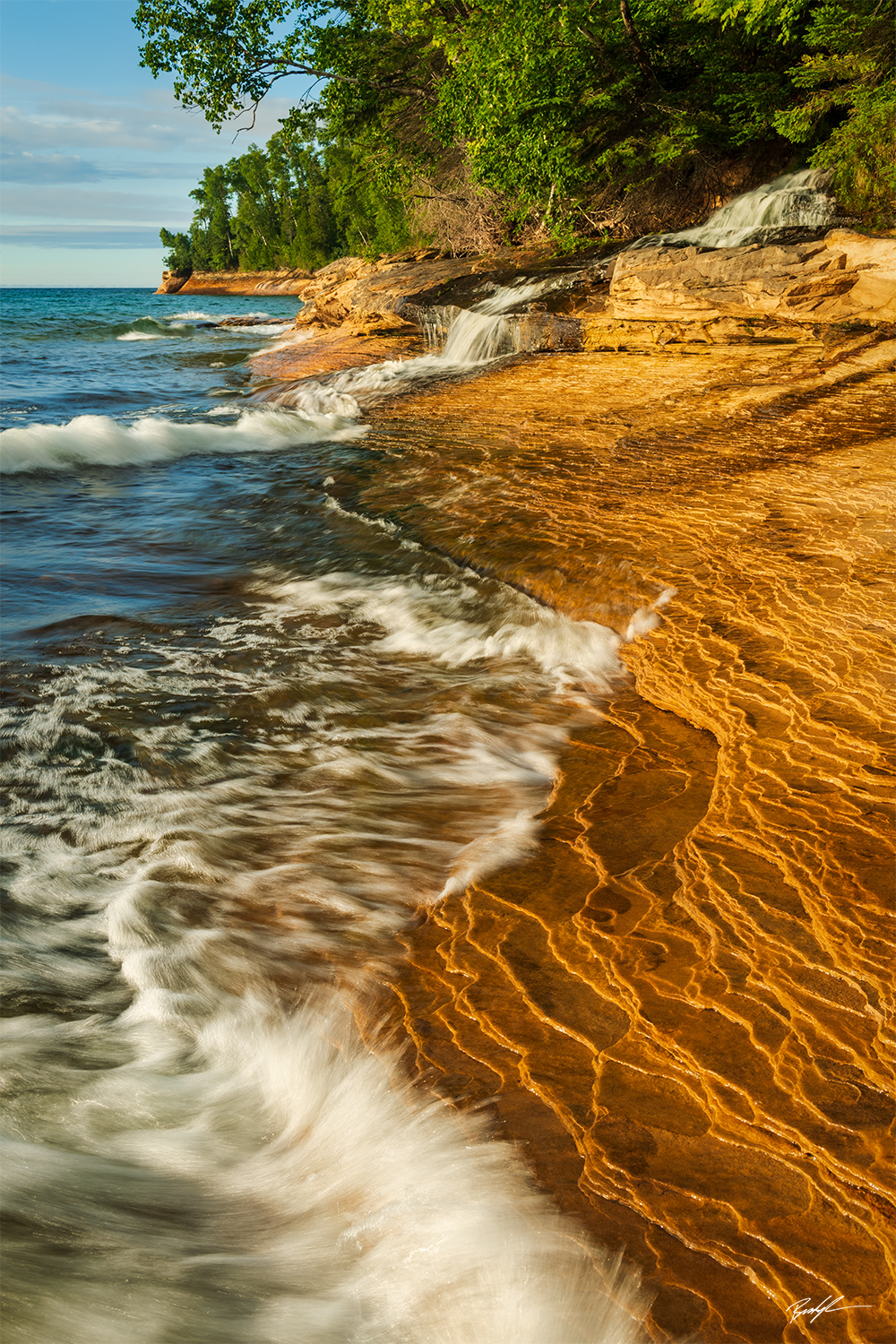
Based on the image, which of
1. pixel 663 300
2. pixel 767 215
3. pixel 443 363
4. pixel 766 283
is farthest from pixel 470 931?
pixel 767 215

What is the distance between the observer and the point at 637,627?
434 centimetres

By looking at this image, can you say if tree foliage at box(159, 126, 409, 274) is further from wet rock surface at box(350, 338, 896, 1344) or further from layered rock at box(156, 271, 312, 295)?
wet rock surface at box(350, 338, 896, 1344)

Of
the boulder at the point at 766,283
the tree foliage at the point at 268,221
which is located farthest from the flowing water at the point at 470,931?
the tree foliage at the point at 268,221

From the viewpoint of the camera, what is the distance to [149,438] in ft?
37.4

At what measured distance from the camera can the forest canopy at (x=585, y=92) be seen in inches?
494

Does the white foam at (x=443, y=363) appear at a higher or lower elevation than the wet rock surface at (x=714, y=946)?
higher

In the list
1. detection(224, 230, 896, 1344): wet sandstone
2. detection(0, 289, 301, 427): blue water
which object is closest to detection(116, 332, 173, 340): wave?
detection(0, 289, 301, 427): blue water

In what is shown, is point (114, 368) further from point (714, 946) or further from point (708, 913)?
point (714, 946)

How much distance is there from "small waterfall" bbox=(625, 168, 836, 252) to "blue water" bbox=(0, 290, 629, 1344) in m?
9.91

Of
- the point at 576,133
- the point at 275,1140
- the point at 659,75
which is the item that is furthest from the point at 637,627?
the point at 659,75
